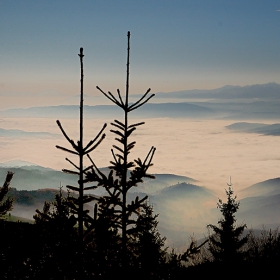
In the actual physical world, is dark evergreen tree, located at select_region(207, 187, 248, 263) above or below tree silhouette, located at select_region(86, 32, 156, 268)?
below

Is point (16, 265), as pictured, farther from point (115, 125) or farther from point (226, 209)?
point (226, 209)

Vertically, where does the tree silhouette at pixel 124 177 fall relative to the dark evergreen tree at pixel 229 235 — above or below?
above

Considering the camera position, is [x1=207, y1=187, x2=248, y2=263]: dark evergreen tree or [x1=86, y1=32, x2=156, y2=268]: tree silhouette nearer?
[x1=86, y1=32, x2=156, y2=268]: tree silhouette

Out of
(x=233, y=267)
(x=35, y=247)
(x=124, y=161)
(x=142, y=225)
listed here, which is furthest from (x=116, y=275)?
(x=233, y=267)

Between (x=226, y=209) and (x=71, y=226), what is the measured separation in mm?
32229

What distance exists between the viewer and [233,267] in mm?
24906

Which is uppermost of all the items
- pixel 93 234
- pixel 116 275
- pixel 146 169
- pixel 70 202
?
pixel 146 169

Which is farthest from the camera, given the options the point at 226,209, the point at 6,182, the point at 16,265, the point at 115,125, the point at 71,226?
the point at 226,209

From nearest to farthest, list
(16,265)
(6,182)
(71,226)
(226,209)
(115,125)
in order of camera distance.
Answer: (71,226)
(115,125)
(16,265)
(6,182)
(226,209)

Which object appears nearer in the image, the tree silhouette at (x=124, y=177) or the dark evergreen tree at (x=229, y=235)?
the tree silhouette at (x=124, y=177)

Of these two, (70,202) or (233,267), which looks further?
(233,267)

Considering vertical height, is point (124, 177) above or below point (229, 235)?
above

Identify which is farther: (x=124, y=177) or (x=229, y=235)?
(x=229, y=235)

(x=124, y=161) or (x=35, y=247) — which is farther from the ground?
(x=124, y=161)
